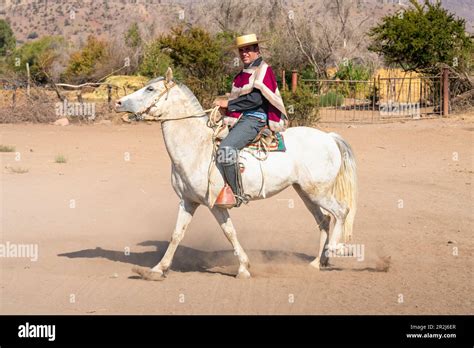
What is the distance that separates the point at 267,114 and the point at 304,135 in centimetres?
57

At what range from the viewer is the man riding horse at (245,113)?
885 centimetres

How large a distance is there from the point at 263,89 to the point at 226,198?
125 centimetres

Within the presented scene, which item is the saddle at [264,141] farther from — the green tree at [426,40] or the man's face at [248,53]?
the green tree at [426,40]

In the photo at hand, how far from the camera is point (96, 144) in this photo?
69.3ft

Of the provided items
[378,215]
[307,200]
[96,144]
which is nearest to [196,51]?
[96,144]

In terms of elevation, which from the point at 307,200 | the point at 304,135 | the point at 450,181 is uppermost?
the point at 304,135

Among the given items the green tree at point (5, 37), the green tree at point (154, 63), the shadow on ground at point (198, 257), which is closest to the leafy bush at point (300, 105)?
the shadow on ground at point (198, 257)

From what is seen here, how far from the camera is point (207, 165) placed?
353 inches

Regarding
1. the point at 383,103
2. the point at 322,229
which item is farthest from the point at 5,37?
the point at 322,229

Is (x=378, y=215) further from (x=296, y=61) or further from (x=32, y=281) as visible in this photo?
(x=296, y=61)

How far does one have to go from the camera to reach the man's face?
29.9 feet

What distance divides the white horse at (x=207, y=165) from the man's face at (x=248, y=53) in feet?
2.33

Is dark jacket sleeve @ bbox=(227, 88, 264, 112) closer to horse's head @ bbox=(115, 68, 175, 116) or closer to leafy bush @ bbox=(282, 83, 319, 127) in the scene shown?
horse's head @ bbox=(115, 68, 175, 116)

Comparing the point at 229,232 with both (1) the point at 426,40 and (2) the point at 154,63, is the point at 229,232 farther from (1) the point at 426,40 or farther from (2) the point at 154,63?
(2) the point at 154,63
